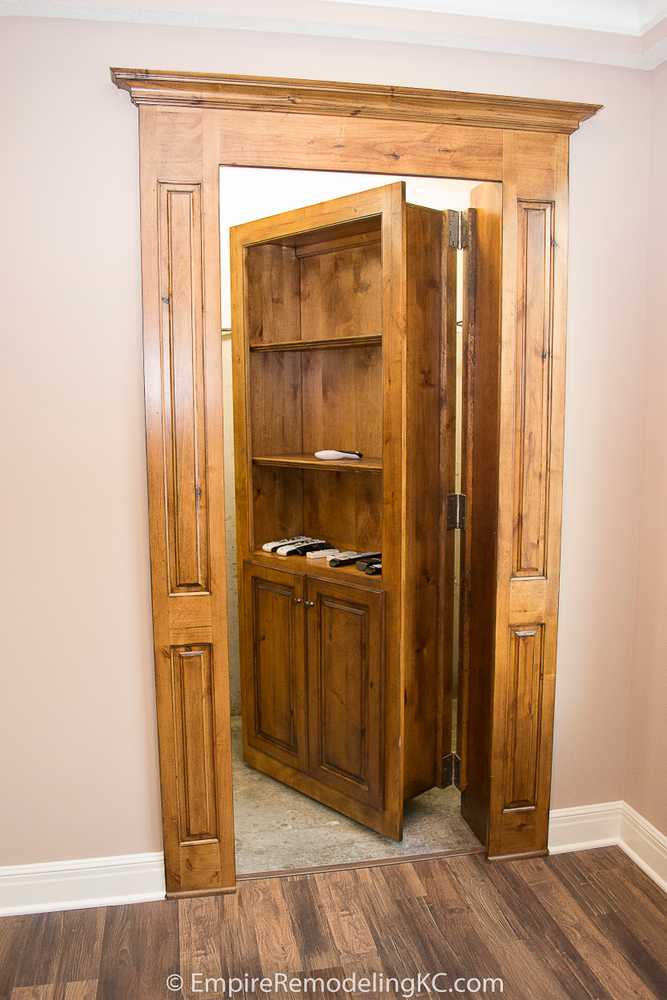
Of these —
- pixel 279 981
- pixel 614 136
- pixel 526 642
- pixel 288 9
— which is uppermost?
pixel 288 9

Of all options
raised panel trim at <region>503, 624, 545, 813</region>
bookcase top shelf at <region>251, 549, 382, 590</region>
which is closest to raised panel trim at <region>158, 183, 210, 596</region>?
bookcase top shelf at <region>251, 549, 382, 590</region>

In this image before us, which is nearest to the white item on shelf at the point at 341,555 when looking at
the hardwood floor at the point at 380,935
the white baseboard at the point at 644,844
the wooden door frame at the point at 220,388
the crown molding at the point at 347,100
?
the wooden door frame at the point at 220,388

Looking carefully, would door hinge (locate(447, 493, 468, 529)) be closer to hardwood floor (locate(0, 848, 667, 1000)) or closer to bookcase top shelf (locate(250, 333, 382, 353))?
bookcase top shelf (locate(250, 333, 382, 353))

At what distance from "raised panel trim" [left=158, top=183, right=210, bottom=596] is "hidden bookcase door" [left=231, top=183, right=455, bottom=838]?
2.07ft

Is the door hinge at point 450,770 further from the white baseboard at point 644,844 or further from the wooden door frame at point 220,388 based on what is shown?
the white baseboard at point 644,844

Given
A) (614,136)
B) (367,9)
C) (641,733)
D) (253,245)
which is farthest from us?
(253,245)

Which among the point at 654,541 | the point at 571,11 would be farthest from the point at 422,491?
the point at 571,11

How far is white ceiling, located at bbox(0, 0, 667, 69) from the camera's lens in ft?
7.23

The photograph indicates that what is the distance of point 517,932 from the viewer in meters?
2.35

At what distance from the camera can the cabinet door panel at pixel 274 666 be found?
310 centimetres

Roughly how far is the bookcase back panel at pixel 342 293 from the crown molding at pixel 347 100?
1.94 feet

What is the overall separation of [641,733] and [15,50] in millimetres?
2925

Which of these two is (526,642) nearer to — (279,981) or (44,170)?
(279,981)

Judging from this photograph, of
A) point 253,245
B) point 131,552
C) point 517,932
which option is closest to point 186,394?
point 131,552
